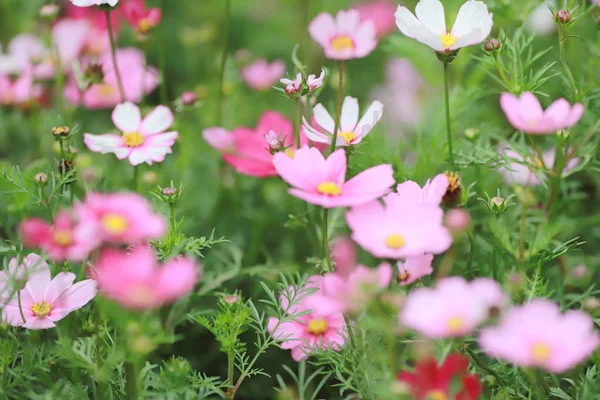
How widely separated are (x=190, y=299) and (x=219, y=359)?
154 millimetres

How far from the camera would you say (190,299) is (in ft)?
3.08

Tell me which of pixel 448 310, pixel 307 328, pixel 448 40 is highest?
pixel 448 40

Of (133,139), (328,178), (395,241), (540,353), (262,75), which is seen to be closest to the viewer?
(540,353)

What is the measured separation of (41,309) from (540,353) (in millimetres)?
539

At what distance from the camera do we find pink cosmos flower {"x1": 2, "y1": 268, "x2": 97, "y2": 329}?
737mm

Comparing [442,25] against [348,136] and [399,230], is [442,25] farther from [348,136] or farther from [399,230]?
[399,230]

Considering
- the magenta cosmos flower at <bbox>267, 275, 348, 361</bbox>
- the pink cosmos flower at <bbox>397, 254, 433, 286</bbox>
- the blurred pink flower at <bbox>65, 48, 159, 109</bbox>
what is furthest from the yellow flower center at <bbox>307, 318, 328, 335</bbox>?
the blurred pink flower at <bbox>65, 48, 159, 109</bbox>

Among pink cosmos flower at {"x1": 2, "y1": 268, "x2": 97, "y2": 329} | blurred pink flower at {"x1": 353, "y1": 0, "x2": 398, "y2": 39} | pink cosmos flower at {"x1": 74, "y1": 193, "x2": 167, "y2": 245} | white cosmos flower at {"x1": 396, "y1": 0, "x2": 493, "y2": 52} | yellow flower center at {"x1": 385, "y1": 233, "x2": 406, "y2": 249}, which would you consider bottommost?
pink cosmos flower at {"x1": 2, "y1": 268, "x2": 97, "y2": 329}

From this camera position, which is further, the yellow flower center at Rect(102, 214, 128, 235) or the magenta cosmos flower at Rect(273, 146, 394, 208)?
the magenta cosmos flower at Rect(273, 146, 394, 208)

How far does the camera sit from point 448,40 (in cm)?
82

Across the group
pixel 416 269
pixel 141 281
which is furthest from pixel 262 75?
pixel 141 281

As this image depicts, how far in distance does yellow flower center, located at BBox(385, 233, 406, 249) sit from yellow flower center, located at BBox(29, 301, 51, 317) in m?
0.40

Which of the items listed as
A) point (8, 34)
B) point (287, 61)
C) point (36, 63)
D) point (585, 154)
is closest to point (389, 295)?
point (585, 154)

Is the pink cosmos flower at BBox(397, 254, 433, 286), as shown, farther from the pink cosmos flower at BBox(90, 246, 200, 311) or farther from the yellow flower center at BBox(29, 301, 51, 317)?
the yellow flower center at BBox(29, 301, 51, 317)
